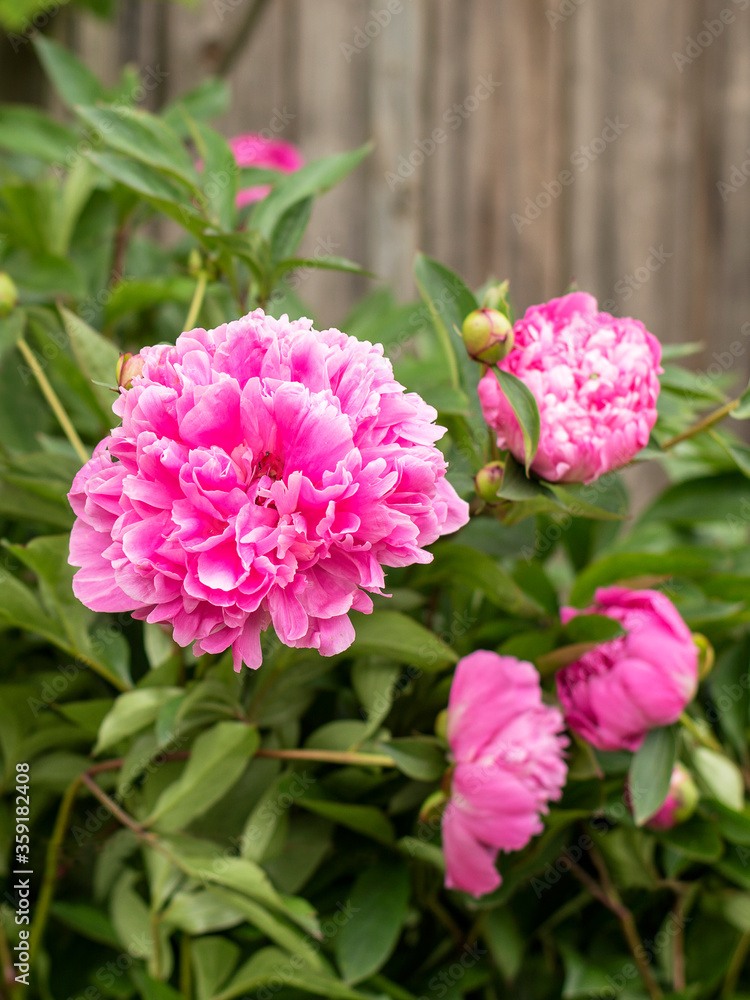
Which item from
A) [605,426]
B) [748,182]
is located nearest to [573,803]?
[605,426]

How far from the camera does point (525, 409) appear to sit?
0.39 meters

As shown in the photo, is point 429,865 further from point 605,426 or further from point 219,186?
point 219,186

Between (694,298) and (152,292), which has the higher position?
(152,292)

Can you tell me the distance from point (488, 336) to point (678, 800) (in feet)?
1.03

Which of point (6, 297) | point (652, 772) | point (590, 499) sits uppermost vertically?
point (6, 297)

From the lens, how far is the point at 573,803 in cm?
52

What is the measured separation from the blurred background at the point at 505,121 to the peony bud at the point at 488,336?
36.6 inches

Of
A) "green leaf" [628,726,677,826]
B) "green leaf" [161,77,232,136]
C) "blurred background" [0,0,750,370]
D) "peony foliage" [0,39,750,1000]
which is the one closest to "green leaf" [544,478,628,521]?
"peony foliage" [0,39,750,1000]

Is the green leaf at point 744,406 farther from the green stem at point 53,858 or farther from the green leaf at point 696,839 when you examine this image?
the green stem at point 53,858

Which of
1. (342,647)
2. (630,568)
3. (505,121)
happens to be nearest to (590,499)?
(630,568)

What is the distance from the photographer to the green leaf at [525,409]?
0.38 meters

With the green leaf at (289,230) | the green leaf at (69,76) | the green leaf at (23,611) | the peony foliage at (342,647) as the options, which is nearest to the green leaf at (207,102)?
the green leaf at (69,76)

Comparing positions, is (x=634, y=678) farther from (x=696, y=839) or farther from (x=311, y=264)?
(x=311, y=264)

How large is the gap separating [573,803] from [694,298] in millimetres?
1339
